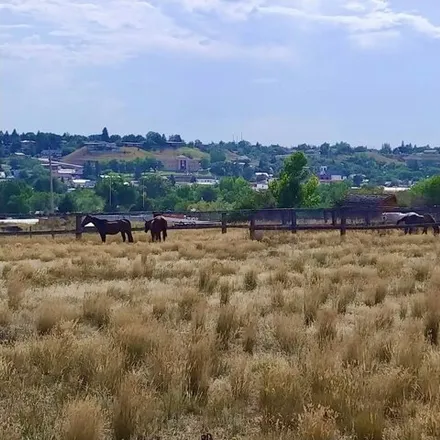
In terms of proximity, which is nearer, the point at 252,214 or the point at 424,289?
the point at 424,289

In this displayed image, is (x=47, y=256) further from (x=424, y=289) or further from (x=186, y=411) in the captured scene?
(x=186, y=411)

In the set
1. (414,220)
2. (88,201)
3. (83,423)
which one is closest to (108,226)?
(414,220)

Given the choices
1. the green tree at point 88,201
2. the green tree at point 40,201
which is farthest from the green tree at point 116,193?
the green tree at point 40,201

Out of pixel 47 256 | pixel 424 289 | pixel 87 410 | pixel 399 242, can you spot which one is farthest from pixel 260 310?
pixel 399 242

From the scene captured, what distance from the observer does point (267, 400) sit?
694 centimetres

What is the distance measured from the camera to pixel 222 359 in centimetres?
851

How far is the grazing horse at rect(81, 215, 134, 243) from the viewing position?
28.8m

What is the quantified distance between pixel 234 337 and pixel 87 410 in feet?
12.6

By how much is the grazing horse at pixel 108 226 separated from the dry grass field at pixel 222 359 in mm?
13533

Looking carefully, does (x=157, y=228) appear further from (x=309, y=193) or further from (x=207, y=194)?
(x=207, y=194)

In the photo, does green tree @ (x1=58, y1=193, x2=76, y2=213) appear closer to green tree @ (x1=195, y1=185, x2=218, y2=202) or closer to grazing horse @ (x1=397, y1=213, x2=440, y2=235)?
green tree @ (x1=195, y1=185, x2=218, y2=202)

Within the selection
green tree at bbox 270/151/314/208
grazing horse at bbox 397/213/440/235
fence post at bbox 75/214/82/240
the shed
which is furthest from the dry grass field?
green tree at bbox 270/151/314/208

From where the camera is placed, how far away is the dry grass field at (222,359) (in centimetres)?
642

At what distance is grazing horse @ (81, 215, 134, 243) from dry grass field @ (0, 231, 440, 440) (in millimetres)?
13533
